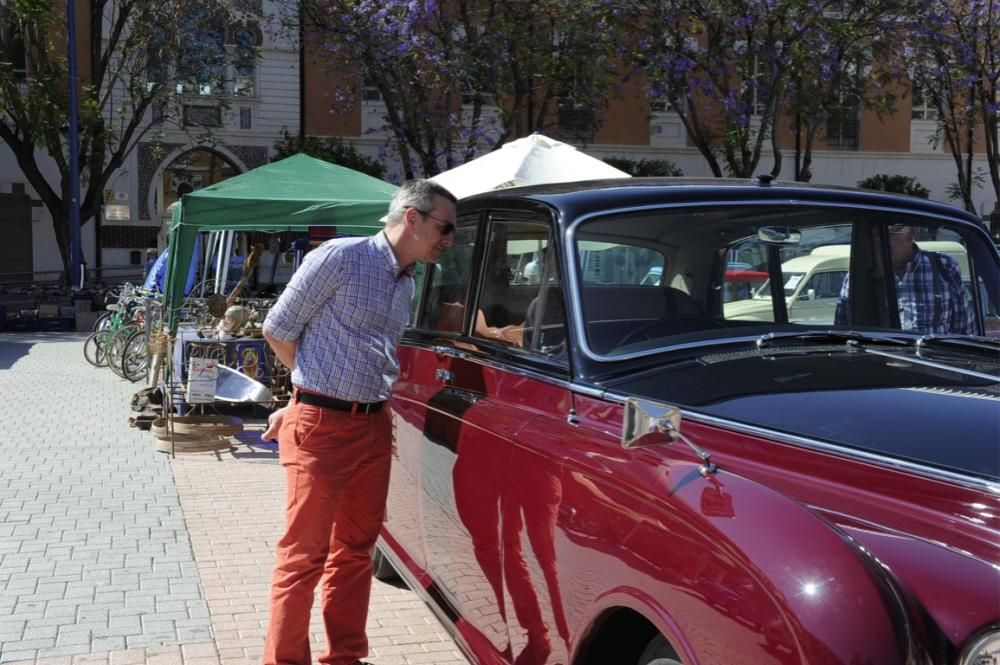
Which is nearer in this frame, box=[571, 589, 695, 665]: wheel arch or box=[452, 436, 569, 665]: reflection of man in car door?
box=[571, 589, 695, 665]: wheel arch

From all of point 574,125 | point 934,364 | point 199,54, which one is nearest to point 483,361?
point 934,364

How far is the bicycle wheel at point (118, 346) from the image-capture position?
47.3 feet

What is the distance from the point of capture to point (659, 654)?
96.9 inches

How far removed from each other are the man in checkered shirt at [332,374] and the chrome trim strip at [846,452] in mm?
1424

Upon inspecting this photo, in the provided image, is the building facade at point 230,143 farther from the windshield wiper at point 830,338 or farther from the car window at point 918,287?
the windshield wiper at point 830,338

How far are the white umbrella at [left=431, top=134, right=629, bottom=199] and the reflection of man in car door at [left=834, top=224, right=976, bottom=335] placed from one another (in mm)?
6340

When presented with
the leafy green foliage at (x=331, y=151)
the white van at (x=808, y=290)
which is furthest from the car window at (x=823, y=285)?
the leafy green foliage at (x=331, y=151)

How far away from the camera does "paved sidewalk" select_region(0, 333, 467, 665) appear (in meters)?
4.73

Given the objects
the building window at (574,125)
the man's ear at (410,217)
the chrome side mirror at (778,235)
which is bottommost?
the chrome side mirror at (778,235)

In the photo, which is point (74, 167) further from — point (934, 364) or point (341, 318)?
point (934, 364)

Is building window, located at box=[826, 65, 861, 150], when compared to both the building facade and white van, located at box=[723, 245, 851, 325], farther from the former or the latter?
white van, located at box=[723, 245, 851, 325]

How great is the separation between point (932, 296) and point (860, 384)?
1.20m

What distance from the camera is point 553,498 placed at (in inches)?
117

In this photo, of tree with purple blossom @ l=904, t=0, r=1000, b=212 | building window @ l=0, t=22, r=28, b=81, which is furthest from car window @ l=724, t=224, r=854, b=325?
building window @ l=0, t=22, r=28, b=81
